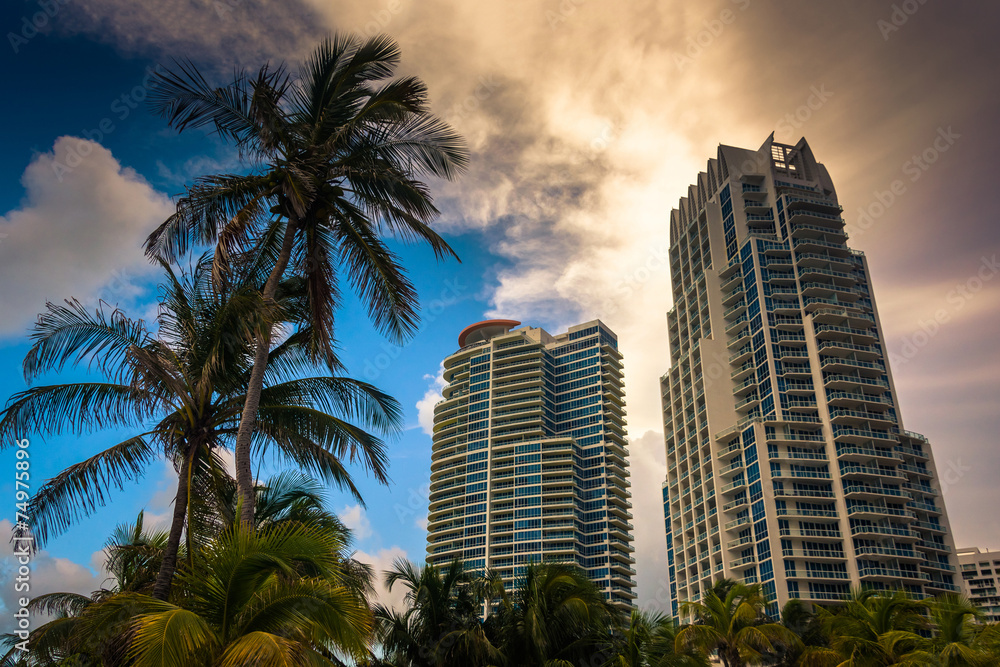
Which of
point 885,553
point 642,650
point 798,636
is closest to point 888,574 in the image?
point 885,553

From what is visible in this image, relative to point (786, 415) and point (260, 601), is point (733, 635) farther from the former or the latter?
point (786, 415)

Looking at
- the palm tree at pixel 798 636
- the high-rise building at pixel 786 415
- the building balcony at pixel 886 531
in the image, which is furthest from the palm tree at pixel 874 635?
the building balcony at pixel 886 531

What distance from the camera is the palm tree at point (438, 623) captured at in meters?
22.2

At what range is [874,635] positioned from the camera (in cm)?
2881

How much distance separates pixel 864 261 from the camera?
94312mm

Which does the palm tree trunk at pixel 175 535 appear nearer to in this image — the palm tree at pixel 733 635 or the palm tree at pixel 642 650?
the palm tree at pixel 642 650

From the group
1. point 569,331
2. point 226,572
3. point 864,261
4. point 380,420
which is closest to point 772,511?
point 864,261

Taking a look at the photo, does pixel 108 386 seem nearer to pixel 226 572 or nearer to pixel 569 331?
pixel 226 572

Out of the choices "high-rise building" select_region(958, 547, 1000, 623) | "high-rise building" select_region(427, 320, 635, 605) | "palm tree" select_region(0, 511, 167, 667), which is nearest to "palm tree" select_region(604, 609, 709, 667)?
"palm tree" select_region(0, 511, 167, 667)

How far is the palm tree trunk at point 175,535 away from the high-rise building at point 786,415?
6996cm

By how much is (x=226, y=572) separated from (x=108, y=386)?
621 cm

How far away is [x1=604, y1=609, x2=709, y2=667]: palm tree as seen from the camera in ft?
78.7

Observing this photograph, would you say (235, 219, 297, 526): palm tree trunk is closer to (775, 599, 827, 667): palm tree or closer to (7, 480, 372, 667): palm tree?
(7, 480, 372, 667): palm tree

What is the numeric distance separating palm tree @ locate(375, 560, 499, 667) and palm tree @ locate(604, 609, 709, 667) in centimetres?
455
